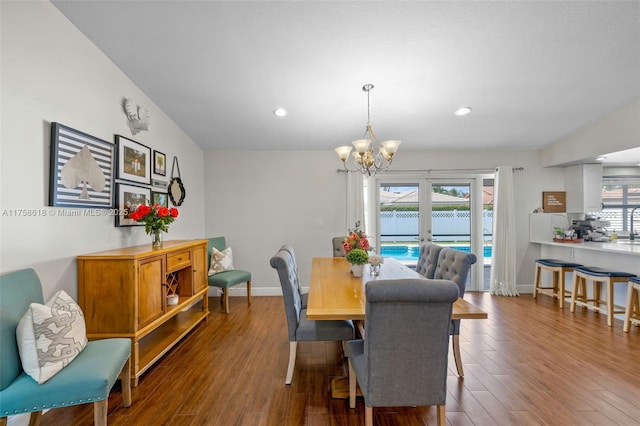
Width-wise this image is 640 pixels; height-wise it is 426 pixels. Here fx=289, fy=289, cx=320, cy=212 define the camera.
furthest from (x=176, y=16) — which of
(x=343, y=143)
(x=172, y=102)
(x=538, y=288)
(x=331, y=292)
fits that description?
(x=538, y=288)

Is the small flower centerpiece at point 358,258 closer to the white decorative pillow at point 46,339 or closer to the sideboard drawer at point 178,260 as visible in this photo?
the sideboard drawer at point 178,260

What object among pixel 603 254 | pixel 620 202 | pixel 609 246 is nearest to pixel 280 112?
pixel 609 246

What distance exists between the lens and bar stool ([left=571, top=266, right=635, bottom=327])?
3398 mm

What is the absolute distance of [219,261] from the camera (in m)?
4.20

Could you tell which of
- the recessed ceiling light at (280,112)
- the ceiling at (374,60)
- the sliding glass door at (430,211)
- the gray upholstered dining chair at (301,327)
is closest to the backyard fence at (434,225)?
the sliding glass door at (430,211)

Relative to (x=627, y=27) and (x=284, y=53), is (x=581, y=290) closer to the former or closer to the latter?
(x=627, y=27)

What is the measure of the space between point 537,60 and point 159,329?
4.62 m

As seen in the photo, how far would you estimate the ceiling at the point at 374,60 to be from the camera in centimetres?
221

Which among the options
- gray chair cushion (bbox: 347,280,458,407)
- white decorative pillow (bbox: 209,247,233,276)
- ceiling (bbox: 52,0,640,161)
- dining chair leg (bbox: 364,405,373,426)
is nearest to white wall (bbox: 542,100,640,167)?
ceiling (bbox: 52,0,640,161)

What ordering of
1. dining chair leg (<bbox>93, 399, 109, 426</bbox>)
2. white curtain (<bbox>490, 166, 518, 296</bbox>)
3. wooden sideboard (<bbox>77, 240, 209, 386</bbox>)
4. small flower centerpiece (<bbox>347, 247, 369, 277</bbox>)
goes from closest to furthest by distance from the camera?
dining chair leg (<bbox>93, 399, 109, 426</bbox>) → wooden sideboard (<bbox>77, 240, 209, 386</bbox>) → small flower centerpiece (<bbox>347, 247, 369, 277</bbox>) → white curtain (<bbox>490, 166, 518, 296</bbox>)

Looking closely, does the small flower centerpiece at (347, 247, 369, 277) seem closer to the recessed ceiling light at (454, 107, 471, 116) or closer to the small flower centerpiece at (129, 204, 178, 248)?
the small flower centerpiece at (129, 204, 178, 248)

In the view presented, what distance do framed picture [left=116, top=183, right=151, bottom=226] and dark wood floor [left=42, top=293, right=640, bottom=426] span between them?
1.36 m

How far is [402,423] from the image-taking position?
1850 mm

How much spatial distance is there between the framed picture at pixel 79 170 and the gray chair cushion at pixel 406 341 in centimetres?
226
